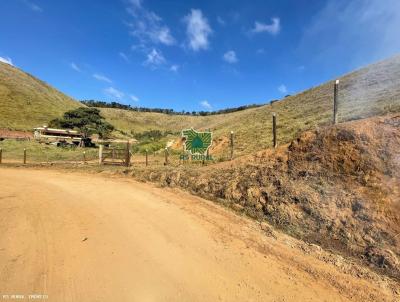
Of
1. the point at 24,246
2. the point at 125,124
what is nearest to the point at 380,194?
the point at 24,246

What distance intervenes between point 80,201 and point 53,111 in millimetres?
57505

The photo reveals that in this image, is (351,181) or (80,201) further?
(80,201)

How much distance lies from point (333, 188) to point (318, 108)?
20521mm

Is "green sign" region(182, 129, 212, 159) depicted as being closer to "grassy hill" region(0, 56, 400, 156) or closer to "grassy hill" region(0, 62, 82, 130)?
"grassy hill" region(0, 56, 400, 156)

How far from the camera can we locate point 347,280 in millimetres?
4789

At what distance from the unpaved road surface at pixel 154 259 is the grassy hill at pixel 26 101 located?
143ft

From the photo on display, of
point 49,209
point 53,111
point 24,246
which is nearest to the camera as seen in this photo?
point 24,246

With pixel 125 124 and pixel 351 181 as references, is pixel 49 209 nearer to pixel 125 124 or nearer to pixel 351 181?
pixel 351 181

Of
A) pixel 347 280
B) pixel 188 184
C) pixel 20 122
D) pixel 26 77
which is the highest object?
pixel 26 77

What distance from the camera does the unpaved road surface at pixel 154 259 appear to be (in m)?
4.25

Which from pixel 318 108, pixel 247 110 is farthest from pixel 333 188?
pixel 247 110

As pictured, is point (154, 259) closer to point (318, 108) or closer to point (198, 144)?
point (198, 144)

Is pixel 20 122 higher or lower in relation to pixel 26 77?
lower

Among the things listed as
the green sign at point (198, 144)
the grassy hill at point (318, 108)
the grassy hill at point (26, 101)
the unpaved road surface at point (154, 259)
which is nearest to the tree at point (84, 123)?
the grassy hill at point (26, 101)
